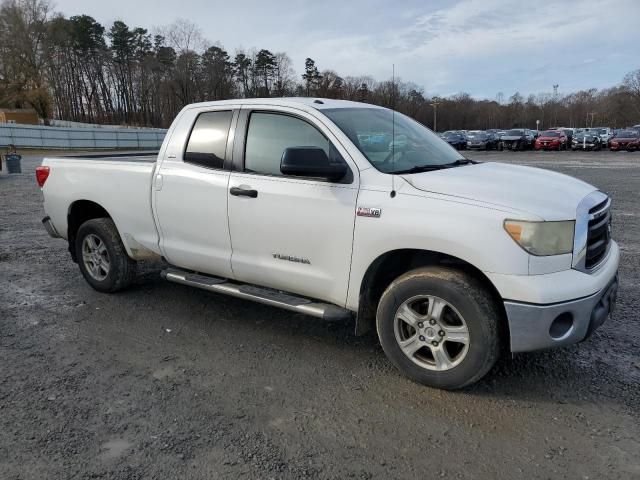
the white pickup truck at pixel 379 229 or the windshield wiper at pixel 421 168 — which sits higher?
the windshield wiper at pixel 421 168

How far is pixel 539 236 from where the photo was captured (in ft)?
9.98

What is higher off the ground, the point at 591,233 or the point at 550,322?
the point at 591,233

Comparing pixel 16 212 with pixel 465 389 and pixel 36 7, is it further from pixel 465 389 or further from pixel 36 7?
pixel 36 7

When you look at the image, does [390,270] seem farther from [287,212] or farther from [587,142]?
[587,142]

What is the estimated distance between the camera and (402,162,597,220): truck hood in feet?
10.3

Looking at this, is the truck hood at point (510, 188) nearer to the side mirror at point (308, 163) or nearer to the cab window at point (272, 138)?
the side mirror at point (308, 163)

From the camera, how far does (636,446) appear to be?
2.83 meters

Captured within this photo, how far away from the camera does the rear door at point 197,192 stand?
4344 millimetres

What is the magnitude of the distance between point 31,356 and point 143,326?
902 mm

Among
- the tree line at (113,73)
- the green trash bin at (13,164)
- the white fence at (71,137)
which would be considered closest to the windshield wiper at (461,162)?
the green trash bin at (13,164)

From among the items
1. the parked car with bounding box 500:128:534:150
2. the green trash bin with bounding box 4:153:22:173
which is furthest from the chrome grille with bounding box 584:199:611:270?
the parked car with bounding box 500:128:534:150

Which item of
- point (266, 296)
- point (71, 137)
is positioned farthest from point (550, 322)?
point (71, 137)

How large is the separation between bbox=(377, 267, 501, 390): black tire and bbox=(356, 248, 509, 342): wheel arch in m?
0.10

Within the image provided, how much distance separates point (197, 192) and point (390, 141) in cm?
167
